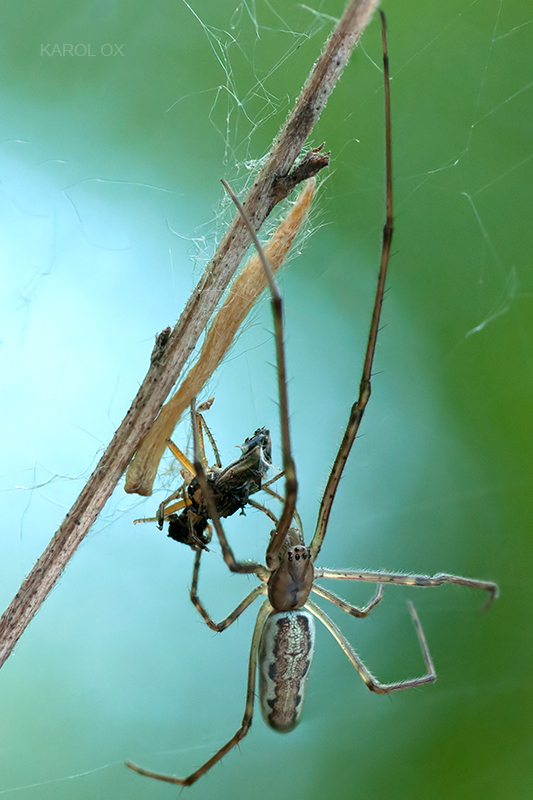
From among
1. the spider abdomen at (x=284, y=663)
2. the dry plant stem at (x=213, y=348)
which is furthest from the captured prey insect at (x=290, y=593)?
the dry plant stem at (x=213, y=348)

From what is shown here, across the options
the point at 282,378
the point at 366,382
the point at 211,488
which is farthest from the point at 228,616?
the point at 282,378

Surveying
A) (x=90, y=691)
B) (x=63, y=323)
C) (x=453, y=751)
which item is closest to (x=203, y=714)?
(x=90, y=691)

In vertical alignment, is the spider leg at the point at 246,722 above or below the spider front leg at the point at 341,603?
below

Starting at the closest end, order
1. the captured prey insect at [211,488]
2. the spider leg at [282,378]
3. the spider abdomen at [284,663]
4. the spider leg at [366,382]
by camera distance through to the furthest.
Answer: the spider leg at [282,378], the spider leg at [366,382], the captured prey insect at [211,488], the spider abdomen at [284,663]

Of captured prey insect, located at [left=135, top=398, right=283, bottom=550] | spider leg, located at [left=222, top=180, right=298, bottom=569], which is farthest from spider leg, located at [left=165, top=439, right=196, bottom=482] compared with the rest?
spider leg, located at [left=222, top=180, right=298, bottom=569]

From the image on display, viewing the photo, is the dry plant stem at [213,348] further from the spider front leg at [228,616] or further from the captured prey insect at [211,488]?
the spider front leg at [228,616]

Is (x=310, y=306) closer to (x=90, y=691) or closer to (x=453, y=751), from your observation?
(x=90, y=691)
